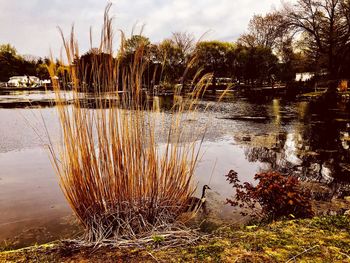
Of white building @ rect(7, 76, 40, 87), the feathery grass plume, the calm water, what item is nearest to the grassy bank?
the feathery grass plume

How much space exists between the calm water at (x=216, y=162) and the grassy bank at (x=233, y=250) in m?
0.90

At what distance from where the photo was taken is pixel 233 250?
1975mm

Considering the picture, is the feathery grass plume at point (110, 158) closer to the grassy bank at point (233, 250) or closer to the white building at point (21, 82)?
the grassy bank at point (233, 250)

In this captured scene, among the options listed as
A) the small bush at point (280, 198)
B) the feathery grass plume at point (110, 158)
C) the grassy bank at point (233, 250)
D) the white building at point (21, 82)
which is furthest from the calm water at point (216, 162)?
the white building at point (21, 82)

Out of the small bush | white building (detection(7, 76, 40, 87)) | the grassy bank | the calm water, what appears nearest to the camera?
the grassy bank

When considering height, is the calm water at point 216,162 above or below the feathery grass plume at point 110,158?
below

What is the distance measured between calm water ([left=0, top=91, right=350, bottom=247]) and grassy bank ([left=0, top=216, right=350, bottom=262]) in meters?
0.90

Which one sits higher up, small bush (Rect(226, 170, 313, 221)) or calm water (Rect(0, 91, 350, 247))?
small bush (Rect(226, 170, 313, 221))

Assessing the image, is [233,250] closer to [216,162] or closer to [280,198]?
[280,198]

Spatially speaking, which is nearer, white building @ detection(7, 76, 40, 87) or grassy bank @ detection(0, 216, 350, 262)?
grassy bank @ detection(0, 216, 350, 262)

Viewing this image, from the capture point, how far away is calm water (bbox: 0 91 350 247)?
3510mm

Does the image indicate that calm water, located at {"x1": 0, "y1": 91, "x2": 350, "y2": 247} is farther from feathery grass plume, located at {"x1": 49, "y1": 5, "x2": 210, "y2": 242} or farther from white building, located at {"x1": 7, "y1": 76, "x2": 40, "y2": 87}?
white building, located at {"x1": 7, "y1": 76, "x2": 40, "y2": 87}

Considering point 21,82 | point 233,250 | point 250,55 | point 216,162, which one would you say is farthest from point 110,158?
point 21,82

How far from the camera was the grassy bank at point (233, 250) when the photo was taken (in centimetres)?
187
